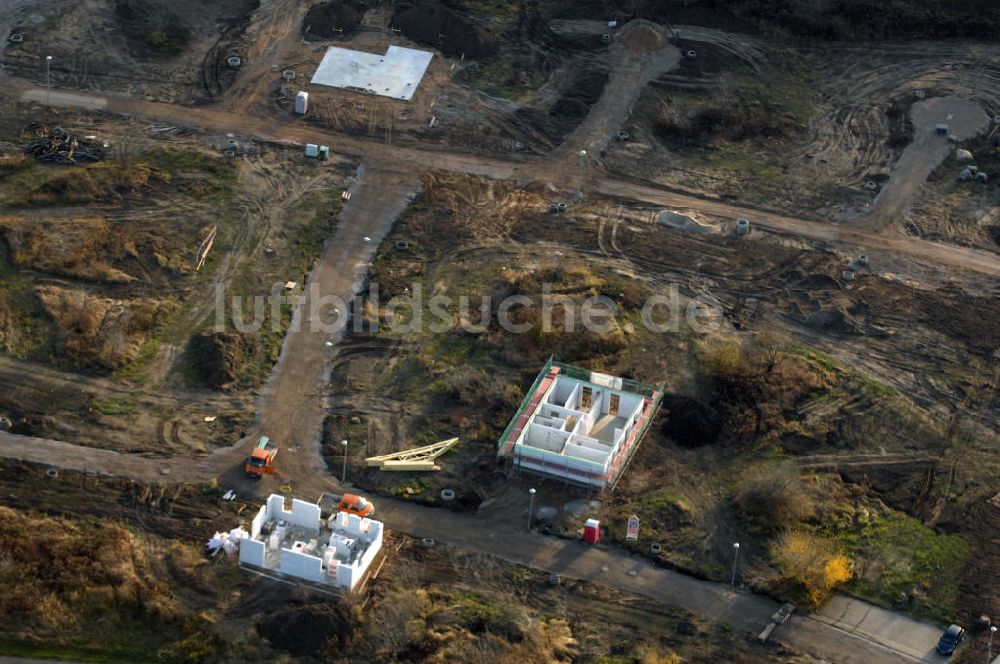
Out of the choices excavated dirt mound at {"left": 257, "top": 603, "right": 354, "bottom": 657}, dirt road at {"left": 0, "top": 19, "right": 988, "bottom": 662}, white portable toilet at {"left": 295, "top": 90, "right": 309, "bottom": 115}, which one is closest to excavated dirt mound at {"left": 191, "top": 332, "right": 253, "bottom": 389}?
dirt road at {"left": 0, "top": 19, "right": 988, "bottom": 662}

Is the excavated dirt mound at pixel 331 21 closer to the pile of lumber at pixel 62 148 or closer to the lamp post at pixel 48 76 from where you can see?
the lamp post at pixel 48 76

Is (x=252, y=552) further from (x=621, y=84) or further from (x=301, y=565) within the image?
(x=621, y=84)

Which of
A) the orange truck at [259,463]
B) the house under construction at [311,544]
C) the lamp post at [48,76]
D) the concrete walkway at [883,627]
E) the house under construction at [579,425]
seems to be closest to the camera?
the concrete walkway at [883,627]

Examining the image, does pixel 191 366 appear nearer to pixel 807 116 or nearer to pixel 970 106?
pixel 807 116

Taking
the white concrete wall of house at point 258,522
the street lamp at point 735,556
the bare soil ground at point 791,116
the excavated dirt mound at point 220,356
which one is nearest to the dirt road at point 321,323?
the excavated dirt mound at point 220,356

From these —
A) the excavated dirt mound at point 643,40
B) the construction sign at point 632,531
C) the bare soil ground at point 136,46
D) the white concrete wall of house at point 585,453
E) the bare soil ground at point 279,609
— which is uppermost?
the excavated dirt mound at point 643,40

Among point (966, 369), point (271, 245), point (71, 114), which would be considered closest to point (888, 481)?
point (966, 369)

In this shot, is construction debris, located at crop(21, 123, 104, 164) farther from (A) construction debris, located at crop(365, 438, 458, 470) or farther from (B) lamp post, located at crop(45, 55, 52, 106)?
(A) construction debris, located at crop(365, 438, 458, 470)
